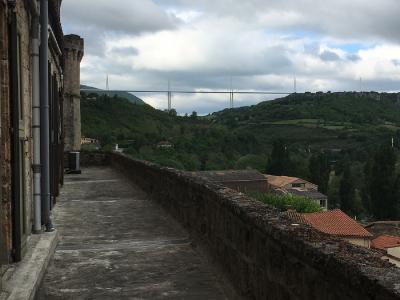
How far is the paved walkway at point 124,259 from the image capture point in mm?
5078

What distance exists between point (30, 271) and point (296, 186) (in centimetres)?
8319

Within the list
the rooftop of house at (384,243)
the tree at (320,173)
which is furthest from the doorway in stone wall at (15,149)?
the tree at (320,173)

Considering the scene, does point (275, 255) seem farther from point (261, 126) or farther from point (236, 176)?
point (261, 126)

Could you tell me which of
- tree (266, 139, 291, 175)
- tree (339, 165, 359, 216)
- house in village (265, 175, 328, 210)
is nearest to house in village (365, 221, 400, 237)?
house in village (265, 175, 328, 210)

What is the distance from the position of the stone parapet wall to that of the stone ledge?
5.94 ft

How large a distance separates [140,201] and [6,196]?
636 centimetres

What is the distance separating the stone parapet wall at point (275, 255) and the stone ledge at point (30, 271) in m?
1.81

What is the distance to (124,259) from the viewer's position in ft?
20.6

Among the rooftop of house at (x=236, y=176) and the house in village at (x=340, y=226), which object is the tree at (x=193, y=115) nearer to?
the rooftop of house at (x=236, y=176)

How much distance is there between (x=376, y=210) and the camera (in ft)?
229

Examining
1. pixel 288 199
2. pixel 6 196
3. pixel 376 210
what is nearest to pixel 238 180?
pixel 376 210

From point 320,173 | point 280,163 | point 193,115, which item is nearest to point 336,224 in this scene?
point 320,173

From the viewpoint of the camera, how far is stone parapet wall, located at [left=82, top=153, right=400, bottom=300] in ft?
8.05

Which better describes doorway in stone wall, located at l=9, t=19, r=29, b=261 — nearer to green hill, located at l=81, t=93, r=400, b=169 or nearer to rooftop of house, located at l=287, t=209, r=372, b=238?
rooftop of house, located at l=287, t=209, r=372, b=238
